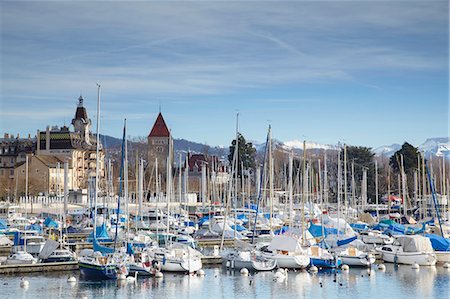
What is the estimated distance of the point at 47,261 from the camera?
116 ft

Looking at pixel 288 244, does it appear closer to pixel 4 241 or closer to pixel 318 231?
pixel 318 231

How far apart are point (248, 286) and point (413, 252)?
377 inches

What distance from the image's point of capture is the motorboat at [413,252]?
37.5 metres

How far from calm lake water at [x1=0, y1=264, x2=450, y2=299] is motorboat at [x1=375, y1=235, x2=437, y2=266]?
1528mm

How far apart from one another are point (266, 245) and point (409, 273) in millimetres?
6781

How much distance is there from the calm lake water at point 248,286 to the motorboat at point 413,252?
1.53m

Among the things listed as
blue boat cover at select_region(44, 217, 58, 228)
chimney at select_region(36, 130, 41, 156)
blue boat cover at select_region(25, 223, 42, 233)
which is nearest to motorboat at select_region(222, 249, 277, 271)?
blue boat cover at select_region(25, 223, 42, 233)

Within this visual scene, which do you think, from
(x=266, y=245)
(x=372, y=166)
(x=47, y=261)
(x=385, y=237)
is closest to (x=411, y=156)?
(x=372, y=166)

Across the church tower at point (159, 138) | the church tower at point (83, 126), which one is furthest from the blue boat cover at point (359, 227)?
the church tower at point (159, 138)

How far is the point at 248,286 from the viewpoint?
32.4 m

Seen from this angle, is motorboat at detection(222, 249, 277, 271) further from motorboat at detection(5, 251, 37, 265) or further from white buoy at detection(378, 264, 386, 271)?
motorboat at detection(5, 251, 37, 265)

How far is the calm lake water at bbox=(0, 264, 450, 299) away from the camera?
3044 centimetres

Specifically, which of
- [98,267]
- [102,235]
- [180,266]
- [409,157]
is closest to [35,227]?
[102,235]

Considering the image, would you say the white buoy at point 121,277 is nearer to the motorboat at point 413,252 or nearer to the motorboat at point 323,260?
the motorboat at point 323,260
